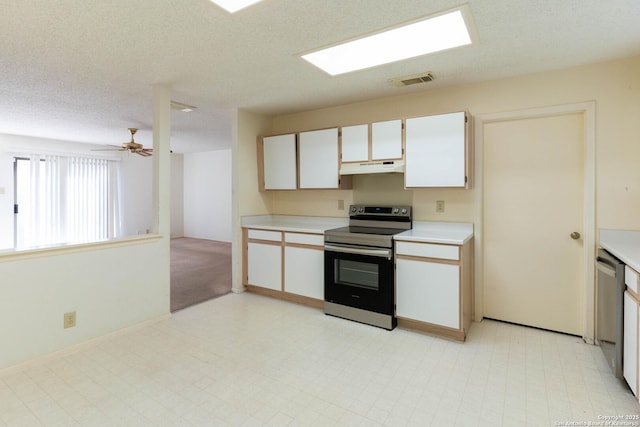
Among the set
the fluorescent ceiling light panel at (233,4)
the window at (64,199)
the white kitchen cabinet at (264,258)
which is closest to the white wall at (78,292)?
the white kitchen cabinet at (264,258)

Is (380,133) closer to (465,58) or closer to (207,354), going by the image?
(465,58)

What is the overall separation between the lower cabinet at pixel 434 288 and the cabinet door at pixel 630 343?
962 mm

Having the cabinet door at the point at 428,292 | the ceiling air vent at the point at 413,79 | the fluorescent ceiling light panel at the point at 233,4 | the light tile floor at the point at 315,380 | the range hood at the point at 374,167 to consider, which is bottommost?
the light tile floor at the point at 315,380

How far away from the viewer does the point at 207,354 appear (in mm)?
2449

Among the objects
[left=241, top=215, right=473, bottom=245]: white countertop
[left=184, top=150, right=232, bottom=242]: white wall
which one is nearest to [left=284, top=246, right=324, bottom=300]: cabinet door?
[left=241, top=215, right=473, bottom=245]: white countertop

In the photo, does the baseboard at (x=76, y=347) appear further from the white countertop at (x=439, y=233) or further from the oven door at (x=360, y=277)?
the white countertop at (x=439, y=233)

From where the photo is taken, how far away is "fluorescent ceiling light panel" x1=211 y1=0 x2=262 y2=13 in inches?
68.9

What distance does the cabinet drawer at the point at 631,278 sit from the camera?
1.72m

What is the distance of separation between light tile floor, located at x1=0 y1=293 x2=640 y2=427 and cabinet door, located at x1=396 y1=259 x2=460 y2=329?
0.19 m

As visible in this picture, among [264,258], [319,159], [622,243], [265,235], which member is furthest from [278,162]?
[622,243]

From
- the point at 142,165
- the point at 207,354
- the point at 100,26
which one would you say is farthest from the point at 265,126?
the point at 142,165

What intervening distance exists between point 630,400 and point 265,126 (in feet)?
13.8

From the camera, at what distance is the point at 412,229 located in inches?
130

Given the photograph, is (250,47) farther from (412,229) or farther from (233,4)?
(412,229)
